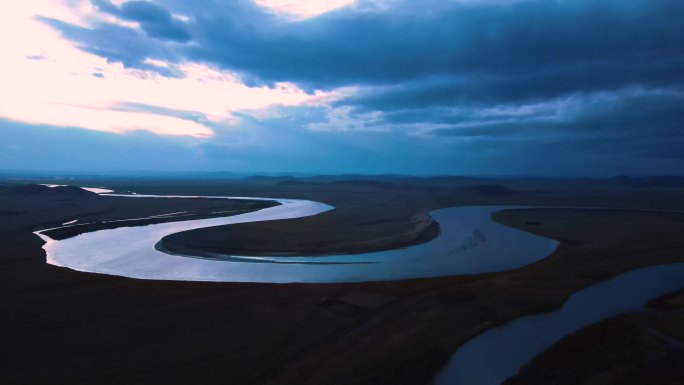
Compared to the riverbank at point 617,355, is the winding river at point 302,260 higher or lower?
higher

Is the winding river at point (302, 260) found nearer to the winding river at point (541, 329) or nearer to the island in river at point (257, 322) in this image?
the island in river at point (257, 322)

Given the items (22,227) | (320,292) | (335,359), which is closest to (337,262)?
(320,292)

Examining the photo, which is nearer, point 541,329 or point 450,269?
point 541,329

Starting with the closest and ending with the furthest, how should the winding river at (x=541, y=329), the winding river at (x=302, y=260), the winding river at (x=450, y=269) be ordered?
the winding river at (x=541, y=329) → the winding river at (x=450, y=269) → the winding river at (x=302, y=260)

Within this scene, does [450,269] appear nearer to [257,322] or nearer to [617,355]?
[617,355]

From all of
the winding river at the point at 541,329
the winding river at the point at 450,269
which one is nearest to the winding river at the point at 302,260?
the winding river at the point at 450,269

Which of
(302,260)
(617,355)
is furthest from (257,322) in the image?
(617,355)

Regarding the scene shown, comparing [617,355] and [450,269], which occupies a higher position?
[450,269]

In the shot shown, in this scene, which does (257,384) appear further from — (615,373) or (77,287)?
(77,287)
